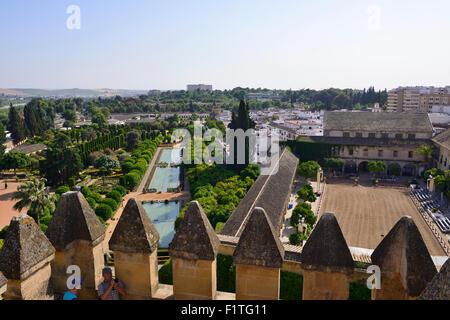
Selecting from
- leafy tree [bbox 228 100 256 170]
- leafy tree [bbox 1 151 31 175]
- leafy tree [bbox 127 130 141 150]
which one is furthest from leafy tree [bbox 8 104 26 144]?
leafy tree [bbox 228 100 256 170]

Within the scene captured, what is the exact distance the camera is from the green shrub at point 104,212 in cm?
3117

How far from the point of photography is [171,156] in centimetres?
6712

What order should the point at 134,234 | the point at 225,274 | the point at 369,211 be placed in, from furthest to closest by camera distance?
the point at 369,211
the point at 225,274
the point at 134,234

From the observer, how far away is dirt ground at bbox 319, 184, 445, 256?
2780cm

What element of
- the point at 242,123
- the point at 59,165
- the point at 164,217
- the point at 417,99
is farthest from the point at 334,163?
the point at 417,99

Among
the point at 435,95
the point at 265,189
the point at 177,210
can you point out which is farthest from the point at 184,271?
the point at 435,95

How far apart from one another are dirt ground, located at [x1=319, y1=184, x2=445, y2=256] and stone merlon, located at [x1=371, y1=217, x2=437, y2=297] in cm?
2198

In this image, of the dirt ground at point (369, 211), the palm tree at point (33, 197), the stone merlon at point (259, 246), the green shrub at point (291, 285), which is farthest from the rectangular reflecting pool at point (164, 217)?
the stone merlon at point (259, 246)

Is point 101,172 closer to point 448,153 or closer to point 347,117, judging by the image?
point 347,117

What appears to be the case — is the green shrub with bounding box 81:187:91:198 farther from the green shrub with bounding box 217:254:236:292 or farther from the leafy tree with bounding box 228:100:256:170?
the green shrub with bounding box 217:254:236:292

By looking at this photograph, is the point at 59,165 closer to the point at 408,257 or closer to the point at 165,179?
the point at 165,179

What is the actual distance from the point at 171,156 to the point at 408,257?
206ft

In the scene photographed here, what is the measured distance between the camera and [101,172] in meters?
53.6
